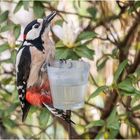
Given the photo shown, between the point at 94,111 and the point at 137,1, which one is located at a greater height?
the point at 137,1

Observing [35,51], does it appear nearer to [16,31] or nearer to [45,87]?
[45,87]

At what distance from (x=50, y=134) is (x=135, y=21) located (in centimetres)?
46

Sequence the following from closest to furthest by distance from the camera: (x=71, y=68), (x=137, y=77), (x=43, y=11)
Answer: (x=71, y=68), (x=137, y=77), (x=43, y=11)

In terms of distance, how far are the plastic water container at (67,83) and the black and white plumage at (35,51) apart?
0.8 inches

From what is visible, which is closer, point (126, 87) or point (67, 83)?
point (67, 83)

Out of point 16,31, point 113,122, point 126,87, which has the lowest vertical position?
point 113,122

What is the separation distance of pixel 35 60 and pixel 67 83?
0.06m

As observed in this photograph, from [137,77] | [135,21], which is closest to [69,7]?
[135,21]

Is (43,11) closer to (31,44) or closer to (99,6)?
(99,6)

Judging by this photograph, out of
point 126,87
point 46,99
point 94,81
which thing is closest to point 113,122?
point 126,87

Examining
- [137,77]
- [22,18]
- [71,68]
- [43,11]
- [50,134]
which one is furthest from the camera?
[50,134]

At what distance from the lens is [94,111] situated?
1.45 meters

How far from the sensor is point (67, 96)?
63 cm

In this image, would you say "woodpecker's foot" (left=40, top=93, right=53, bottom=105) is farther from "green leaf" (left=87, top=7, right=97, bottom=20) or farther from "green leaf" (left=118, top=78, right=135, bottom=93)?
"green leaf" (left=87, top=7, right=97, bottom=20)
